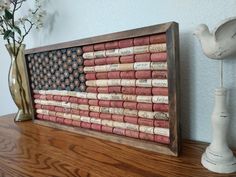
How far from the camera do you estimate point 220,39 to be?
1.28 feet

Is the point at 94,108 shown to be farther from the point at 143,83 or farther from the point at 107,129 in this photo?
the point at 143,83

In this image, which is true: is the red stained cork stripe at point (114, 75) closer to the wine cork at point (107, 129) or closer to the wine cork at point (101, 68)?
the wine cork at point (101, 68)

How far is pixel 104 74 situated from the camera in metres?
0.61

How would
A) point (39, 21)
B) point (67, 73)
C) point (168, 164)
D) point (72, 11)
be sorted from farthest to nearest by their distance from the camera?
point (39, 21) < point (72, 11) < point (67, 73) < point (168, 164)

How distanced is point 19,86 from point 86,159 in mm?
602

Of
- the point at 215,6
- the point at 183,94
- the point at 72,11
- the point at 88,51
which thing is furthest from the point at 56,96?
the point at 215,6

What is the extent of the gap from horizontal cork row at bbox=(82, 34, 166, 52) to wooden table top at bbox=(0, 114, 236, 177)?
10.4 inches

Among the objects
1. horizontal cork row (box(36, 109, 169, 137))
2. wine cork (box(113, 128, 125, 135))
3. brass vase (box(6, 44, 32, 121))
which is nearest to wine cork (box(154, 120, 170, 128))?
horizontal cork row (box(36, 109, 169, 137))

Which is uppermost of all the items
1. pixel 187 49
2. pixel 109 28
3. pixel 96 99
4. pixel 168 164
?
pixel 109 28

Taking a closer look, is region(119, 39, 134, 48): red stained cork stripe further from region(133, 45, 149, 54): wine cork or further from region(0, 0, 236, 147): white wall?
region(0, 0, 236, 147): white wall

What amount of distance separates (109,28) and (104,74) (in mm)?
216

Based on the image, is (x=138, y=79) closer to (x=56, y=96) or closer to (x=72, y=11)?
(x=56, y=96)

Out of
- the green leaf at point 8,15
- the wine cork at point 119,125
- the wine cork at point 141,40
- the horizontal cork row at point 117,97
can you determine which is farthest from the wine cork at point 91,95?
the green leaf at point 8,15

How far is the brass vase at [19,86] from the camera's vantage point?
0.95 metres
